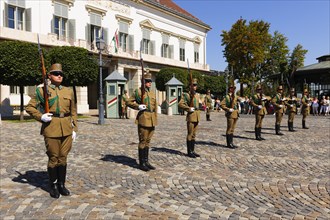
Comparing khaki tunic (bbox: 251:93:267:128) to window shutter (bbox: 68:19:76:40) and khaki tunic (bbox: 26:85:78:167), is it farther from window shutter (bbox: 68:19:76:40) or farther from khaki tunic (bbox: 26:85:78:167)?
window shutter (bbox: 68:19:76:40)

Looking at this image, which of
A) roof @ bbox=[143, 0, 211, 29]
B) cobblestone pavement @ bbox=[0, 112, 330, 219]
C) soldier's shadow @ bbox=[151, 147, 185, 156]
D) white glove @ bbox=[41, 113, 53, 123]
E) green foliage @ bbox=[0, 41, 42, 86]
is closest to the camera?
cobblestone pavement @ bbox=[0, 112, 330, 219]

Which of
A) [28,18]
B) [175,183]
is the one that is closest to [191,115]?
[175,183]

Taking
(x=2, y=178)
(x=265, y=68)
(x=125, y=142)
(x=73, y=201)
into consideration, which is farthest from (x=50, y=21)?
(x=265, y=68)

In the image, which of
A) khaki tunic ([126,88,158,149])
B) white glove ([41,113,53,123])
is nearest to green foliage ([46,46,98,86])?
khaki tunic ([126,88,158,149])

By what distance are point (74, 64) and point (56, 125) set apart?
1513cm

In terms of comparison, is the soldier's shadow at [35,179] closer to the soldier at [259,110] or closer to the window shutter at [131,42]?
the soldier at [259,110]

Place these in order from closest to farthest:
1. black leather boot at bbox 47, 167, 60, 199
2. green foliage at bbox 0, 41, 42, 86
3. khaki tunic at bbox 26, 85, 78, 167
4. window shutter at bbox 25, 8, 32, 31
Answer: khaki tunic at bbox 26, 85, 78, 167 < black leather boot at bbox 47, 167, 60, 199 < green foliage at bbox 0, 41, 42, 86 < window shutter at bbox 25, 8, 32, 31

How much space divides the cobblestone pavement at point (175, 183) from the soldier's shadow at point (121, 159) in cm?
2

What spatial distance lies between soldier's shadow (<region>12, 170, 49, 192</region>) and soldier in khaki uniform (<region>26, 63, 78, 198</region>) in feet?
1.59

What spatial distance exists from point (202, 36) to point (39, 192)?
1557 inches

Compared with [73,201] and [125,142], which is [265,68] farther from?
[73,201]

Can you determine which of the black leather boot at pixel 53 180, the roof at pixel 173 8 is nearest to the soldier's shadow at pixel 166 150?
the black leather boot at pixel 53 180

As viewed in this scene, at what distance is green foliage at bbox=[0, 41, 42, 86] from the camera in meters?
16.5

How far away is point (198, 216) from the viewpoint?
4.32m
